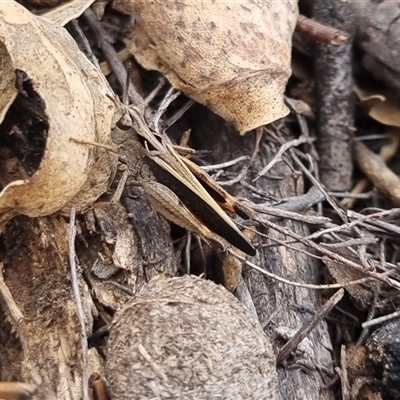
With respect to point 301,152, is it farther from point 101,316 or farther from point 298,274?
point 101,316

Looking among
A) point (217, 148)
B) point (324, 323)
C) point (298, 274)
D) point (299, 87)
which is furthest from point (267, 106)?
point (324, 323)

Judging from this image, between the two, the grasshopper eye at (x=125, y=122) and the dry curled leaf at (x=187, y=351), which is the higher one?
the grasshopper eye at (x=125, y=122)

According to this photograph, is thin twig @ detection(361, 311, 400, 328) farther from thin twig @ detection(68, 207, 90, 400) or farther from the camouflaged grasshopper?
thin twig @ detection(68, 207, 90, 400)

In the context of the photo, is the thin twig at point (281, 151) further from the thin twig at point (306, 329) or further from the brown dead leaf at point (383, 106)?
the thin twig at point (306, 329)

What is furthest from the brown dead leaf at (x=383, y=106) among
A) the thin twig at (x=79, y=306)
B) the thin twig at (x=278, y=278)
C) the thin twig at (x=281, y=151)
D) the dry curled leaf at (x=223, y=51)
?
the thin twig at (x=79, y=306)

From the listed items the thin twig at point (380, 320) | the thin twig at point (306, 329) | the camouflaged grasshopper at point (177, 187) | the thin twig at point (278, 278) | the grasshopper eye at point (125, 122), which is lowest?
the thin twig at point (380, 320)

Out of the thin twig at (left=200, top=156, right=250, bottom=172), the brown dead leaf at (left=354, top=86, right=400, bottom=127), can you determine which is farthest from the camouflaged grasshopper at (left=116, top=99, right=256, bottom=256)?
the brown dead leaf at (left=354, top=86, right=400, bottom=127)
